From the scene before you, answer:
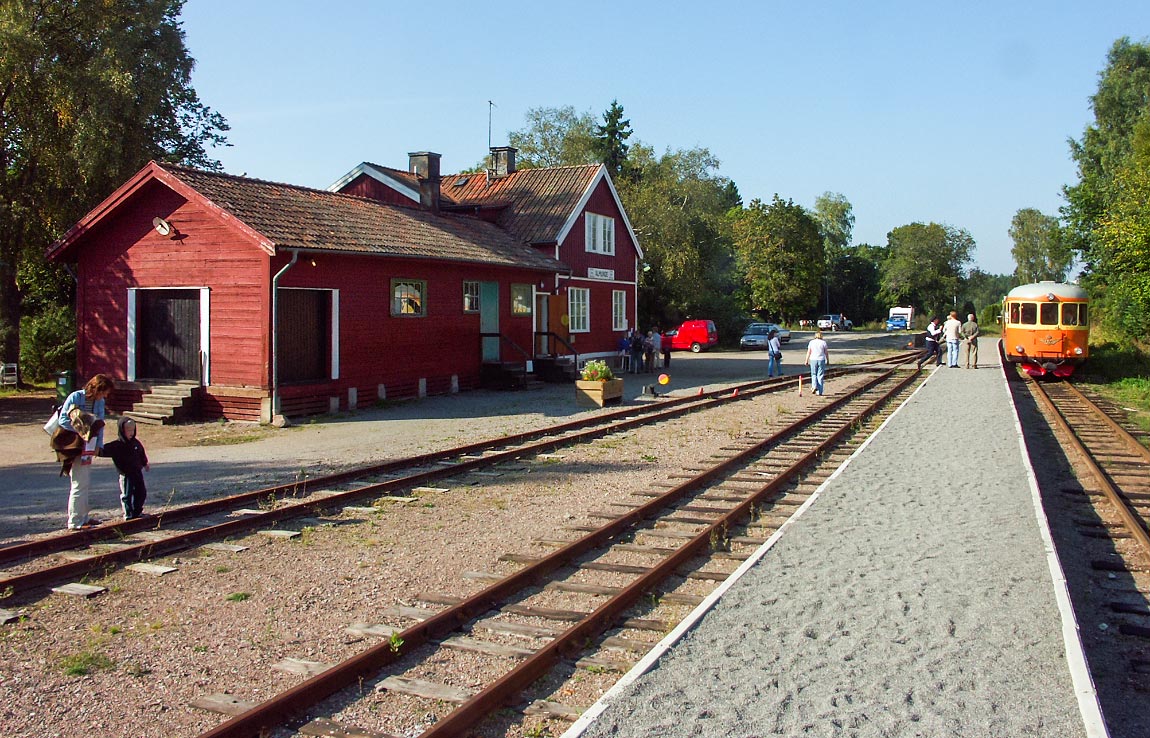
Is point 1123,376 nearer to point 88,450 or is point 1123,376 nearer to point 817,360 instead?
point 817,360

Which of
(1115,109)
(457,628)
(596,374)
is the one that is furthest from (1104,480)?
(1115,109)

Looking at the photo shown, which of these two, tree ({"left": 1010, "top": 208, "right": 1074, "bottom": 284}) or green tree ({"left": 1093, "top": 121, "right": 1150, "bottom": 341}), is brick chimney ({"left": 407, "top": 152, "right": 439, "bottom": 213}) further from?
tree ({"left": 1010, "top": 208, "right": 1074, "bottom": 284})

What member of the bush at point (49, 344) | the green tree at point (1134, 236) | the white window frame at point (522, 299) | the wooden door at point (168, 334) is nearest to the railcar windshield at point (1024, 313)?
the green tree at point (1134, 236)

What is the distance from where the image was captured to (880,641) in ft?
17.7

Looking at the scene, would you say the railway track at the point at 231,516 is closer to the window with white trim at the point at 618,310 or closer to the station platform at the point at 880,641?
the station platform at the point at 880,641

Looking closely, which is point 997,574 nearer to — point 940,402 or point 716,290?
point 940,402

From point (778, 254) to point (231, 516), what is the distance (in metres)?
67.1

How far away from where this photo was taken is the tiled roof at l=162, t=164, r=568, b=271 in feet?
59.8

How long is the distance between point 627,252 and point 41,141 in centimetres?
1964

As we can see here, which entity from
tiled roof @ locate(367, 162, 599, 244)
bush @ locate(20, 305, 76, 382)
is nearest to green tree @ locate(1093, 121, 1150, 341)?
tiled roof @ locate(367, 162, 599, 244)

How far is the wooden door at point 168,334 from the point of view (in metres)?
18.9

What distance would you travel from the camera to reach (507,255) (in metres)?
24.9

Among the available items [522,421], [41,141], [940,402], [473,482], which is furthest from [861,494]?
[41,141]

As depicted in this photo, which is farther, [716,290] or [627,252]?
[716,290]
